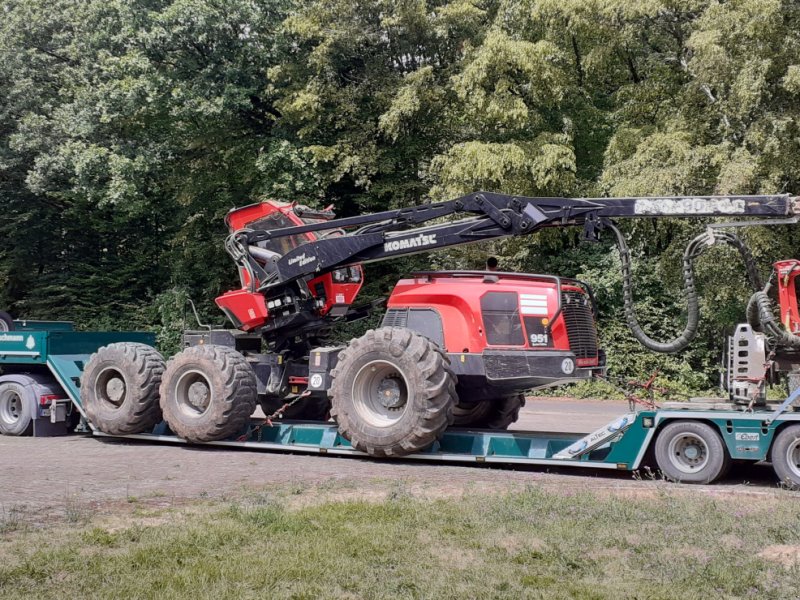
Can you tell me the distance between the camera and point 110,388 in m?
15.0

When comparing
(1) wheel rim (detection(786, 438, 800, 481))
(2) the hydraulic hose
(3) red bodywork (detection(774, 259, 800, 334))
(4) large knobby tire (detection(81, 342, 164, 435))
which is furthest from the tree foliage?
(4) large knobby tire (detection(81, 342, 164, 435))

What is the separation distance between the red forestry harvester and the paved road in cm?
55

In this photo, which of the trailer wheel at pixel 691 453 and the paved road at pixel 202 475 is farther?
the trailer wheel at pixel 691 453

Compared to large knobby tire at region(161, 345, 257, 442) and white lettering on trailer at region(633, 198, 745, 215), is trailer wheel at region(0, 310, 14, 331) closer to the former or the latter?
large knobby tire at region(161, 345, 257, 442)

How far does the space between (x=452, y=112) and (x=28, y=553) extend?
2225 centimetres

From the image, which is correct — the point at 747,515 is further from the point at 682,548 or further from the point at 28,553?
the point at 28,553

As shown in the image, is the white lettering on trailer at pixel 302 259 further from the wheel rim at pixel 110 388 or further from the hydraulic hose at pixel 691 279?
the hydraulic hose at pixel 691 279

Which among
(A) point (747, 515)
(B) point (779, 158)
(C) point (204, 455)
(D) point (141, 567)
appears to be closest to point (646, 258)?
(B) point (779, 158)

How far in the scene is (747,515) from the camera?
839 cm

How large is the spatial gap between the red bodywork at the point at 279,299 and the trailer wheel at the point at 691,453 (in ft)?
18.5

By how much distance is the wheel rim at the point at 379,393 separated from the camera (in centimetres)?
1257

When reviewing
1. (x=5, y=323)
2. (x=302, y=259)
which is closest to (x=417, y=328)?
(x=302, y=259)

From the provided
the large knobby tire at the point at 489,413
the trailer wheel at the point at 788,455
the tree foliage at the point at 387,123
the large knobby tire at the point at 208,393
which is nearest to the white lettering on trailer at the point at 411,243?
the large knobby tire at the point at 208,393

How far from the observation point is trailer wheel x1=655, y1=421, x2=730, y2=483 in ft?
34.4
